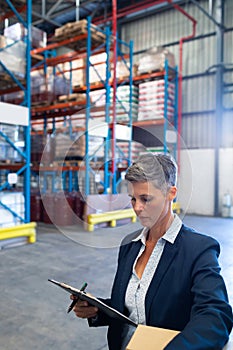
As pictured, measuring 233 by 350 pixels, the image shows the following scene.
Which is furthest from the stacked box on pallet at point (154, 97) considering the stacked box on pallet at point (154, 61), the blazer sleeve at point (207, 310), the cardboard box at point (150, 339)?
the cardboard box at point (150, 339)

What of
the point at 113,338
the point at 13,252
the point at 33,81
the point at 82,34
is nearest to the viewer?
the point at 113,338

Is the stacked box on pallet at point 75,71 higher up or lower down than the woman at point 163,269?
higher up

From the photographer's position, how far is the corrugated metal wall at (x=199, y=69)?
402 inches

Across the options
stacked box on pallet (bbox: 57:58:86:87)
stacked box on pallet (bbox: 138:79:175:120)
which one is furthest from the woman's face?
stacked box on pallet (bbox: 138:79:175:120)

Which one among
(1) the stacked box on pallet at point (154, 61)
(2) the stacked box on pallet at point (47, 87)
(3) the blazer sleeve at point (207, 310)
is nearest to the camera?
(3) the blazer sleeve at point (207, 310)

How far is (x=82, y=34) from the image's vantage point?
7.57m

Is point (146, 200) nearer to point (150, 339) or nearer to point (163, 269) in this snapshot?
point (163, 269)

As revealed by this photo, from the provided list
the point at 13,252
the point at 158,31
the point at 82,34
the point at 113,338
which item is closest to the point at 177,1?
the point at 158,31

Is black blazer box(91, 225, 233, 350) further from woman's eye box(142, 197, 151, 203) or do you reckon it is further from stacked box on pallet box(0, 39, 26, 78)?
stacked box on pallet box(0, 39, 26, 78)

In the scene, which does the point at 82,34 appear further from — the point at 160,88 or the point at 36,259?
the point at 36,259

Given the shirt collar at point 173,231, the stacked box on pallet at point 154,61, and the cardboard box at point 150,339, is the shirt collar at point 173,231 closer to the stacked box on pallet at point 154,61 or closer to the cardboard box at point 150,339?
the cardboard box at point 150,339

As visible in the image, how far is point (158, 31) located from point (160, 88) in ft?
10.2

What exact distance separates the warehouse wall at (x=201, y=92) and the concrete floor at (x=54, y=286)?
3668 mm

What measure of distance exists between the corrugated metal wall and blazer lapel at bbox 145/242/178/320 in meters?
9.33
